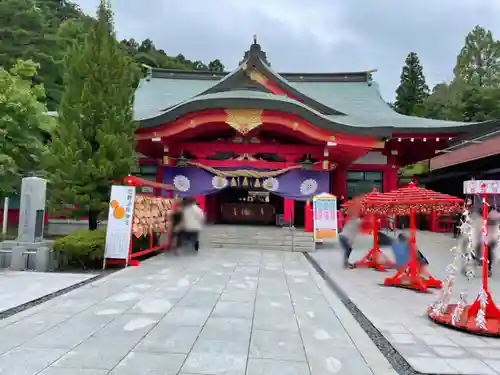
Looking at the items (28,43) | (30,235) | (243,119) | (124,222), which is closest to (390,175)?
(243,119)

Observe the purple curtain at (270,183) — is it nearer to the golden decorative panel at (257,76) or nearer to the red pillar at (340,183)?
the red pillar at (340,183)

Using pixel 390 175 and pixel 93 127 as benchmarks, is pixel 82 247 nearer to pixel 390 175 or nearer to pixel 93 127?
pixel 93 127

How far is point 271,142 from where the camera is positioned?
14.9 meters

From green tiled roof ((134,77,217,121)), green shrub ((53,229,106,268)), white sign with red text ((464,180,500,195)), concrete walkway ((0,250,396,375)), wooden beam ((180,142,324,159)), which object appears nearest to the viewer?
concrete walkway ((0,250,396,375))

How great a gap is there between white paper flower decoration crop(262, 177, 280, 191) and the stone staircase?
1.66m

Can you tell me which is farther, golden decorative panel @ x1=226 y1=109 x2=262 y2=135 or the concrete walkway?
golden decorative panel @ x1=226 y1=109 x2=262 y2=135

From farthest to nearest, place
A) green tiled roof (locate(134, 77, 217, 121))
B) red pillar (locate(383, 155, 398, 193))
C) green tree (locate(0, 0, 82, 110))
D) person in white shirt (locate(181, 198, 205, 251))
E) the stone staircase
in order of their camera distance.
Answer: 1. green tree (locate(0, 0, 82, 110))
2. green tiled roof (locate(134, 77, 217, 121))
3. red pillar (locate(383, 155, 398, 193))
4. the stone staircase
5. person in white shirt (locate(181, 198, 205, 251))

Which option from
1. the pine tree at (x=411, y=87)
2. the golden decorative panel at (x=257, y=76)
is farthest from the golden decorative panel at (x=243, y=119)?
the pine tree at (x=411, y=87)

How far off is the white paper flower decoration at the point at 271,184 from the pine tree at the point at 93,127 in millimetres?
5200

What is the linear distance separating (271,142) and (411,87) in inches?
1582

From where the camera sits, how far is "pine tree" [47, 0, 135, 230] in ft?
31.8

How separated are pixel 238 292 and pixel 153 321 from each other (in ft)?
6.52

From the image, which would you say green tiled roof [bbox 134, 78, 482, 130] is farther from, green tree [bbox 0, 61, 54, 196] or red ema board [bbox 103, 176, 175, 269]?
red ema board [bbox 103, 176, 175, 269]

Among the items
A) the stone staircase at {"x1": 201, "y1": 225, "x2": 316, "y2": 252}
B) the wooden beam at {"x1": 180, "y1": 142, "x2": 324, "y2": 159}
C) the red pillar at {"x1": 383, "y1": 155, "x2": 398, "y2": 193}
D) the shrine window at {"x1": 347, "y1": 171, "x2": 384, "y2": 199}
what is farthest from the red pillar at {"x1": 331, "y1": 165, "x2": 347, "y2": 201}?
the stone staircase at {"x1": 201, "y1": 225, "x2": 316, "y2": 252}
